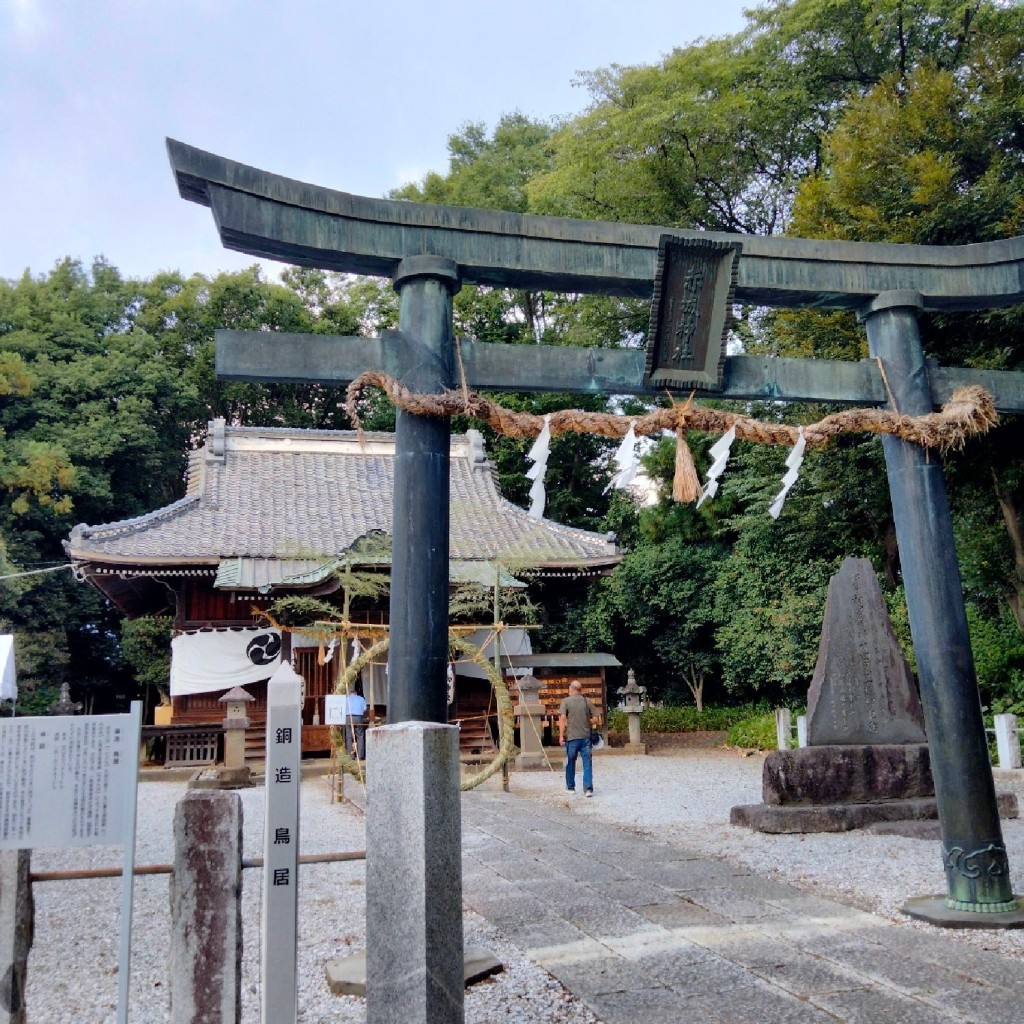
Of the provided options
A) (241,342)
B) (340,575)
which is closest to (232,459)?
(340,575)

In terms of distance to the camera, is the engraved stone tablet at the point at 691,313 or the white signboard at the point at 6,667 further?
the white signboard at the point at 6,667

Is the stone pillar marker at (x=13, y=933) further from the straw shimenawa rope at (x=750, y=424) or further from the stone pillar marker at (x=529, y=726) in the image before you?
Answer: the stone pillar marker at (x=529, y=726)

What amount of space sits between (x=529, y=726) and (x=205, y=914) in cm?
1175

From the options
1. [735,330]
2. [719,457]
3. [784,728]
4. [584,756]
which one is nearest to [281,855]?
[719,457]

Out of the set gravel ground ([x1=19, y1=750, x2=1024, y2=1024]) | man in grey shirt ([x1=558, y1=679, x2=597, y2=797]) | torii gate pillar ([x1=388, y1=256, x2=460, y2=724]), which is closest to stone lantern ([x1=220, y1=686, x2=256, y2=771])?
gravel ground ([x1=19, y1=750, x2=1024, y2=1024])

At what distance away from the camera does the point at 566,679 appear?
56.3ft

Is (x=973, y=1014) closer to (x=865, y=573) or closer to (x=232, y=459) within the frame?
(x=865, y=573)

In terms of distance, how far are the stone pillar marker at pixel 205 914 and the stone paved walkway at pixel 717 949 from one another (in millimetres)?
1443

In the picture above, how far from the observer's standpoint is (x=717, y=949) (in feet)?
13.8

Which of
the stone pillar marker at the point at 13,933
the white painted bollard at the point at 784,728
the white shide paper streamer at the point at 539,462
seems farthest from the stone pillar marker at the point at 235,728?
the stone pillar marker at the point at 13,933

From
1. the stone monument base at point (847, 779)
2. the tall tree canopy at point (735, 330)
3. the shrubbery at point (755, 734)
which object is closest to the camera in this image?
the stone monument base at point (847, 779)

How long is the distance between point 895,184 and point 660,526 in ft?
35.1

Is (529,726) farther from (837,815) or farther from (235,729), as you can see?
(837,815)

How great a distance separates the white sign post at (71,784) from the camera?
292 centimetres
